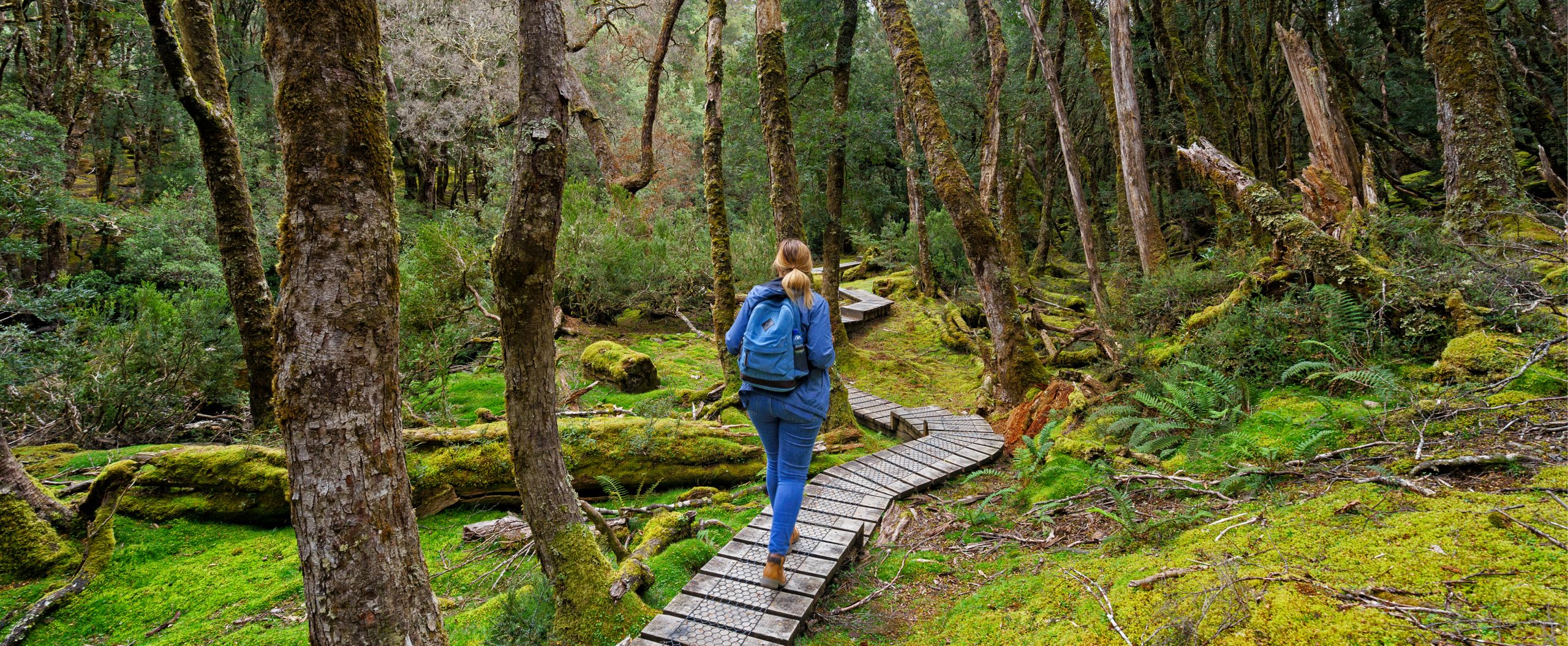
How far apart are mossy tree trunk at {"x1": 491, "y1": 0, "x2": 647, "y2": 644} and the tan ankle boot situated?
67 cm

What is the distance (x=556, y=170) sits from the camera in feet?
10.3

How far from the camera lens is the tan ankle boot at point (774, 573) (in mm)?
3492

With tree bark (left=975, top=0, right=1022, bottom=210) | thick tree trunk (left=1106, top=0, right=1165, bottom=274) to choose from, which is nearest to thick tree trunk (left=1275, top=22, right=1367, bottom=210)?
thick tree trunk (left=1106, top=0, right=1165, bottom=274)

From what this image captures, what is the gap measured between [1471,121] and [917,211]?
28.8ft

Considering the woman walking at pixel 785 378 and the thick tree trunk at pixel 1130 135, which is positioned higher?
the thick tree trunk at pixel 1130 135

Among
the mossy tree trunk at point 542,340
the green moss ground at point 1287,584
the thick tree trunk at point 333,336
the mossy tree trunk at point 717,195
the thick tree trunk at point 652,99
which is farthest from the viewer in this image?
the thick tree trunk at point 652,99

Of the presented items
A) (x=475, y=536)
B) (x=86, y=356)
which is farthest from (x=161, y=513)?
(x=86, y=356)

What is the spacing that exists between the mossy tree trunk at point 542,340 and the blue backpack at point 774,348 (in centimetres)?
108


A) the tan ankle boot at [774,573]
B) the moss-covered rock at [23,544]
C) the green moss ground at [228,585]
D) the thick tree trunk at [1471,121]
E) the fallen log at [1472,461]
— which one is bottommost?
the green moss ground at [228,585]

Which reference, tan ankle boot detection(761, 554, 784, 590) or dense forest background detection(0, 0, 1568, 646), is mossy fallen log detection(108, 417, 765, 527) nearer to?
dense forest background detection(0, 0, 1568, 646)

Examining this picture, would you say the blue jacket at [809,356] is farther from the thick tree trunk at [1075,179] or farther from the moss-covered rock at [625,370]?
the thick tree trunk at [1075,179]

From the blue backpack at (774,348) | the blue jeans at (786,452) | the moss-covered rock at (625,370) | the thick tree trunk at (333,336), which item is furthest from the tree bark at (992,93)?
the thick tree trunk at (333,336)

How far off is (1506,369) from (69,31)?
22067 millimetres

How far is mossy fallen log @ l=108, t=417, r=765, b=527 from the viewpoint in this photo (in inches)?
195
